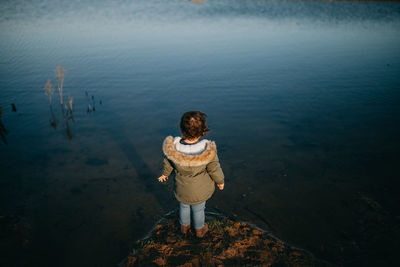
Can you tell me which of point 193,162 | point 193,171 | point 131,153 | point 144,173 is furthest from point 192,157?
point 131,153

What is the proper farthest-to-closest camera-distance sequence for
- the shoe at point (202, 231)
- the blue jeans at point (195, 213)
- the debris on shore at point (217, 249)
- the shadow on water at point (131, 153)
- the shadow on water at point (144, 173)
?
the shadow on water at point (131, 153), the shadow on water at point (144, 173), the shoe at point (202, 231), the blue jeans at point (195, 213), the debris on shore at point (217, 249)

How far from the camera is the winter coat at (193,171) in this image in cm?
301

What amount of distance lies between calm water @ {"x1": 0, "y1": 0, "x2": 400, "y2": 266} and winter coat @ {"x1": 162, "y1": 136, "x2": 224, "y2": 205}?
→ 1371mm

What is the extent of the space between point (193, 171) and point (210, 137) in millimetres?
3976

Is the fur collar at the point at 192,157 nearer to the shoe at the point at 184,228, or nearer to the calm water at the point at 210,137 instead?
the shoe at the point at 184,228

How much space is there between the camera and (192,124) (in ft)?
9.43

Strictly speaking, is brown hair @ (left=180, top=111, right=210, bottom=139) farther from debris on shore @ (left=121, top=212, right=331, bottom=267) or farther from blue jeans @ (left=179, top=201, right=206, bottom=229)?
debris on shore @ (left=121, top=212, right=331, bottom=267)

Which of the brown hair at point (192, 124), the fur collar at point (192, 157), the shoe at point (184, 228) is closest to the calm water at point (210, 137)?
the shoe at point (184, 228)

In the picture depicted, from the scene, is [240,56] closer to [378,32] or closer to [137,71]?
[137,71]

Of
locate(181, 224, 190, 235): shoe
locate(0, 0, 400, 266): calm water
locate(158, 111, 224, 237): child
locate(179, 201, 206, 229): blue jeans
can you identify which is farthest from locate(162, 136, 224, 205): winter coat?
locate(0, 0, 400, 266): calm water

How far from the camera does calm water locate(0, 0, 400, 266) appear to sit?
4070mm

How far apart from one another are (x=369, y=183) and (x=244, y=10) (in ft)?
107

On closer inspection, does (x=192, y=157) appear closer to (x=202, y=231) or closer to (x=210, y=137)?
(x=202, y=231)

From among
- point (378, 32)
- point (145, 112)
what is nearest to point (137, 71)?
point (145, 112)
